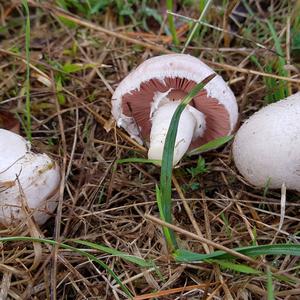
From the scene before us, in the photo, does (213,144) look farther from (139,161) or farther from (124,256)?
(124,256)

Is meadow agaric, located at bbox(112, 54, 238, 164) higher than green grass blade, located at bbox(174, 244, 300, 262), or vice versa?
meadow agaric, located at bbox(112, 54, 238, 164)

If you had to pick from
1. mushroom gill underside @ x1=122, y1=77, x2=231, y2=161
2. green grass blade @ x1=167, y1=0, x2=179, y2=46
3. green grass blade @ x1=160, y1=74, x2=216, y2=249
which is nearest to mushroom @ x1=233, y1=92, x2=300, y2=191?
mushroom gill underside @ x1=122, y1=77, x2=231, y2=161

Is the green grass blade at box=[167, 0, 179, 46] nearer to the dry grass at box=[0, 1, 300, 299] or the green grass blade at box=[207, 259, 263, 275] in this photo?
the dry grass at box=[0, 1, 300, 299]

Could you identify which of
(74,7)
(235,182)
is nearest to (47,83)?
(74,7)

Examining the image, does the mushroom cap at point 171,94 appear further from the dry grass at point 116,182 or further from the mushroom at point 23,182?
the mushroom at point 23,182

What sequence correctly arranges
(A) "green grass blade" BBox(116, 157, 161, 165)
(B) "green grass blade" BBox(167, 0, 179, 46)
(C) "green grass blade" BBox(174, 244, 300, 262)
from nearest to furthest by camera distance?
(C) "green grass blade" BBox(174, 244, 300, 262) < (A) "green grass blade" BBox(116, 157, 161, 165) < (B) "green grass blade" BBox(167, 0, 179, 46)

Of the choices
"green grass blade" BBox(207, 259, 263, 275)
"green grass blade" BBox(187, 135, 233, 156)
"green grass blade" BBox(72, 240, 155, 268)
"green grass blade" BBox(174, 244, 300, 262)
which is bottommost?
"green grass blade" BBox(72, 240, 155, 268)
